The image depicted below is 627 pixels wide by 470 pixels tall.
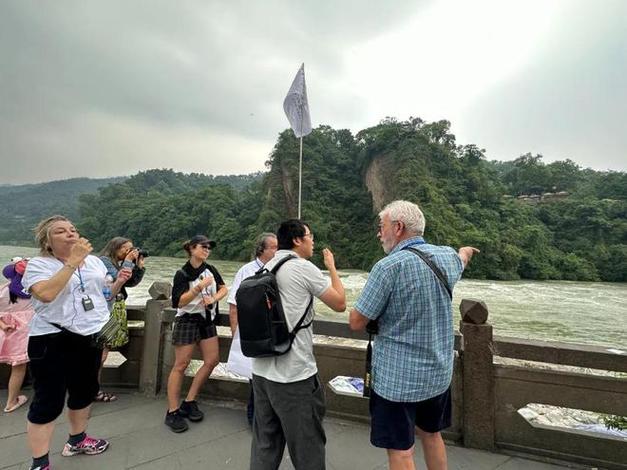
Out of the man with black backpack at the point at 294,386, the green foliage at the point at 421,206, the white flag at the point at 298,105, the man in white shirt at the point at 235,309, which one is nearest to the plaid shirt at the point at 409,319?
the man with black backpack at the point at 294,386

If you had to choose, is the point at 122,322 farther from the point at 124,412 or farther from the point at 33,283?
the point at 33,283

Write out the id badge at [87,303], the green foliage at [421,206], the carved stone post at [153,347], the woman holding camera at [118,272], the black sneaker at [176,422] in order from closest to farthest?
the id badge at [87,303]
the black sneaker at [176,422]
the woman holding camera at [118,272]
the carved stone post at [153,347]
the green foliage at [421,206]

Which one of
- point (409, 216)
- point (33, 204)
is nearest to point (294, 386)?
point (409, 216)

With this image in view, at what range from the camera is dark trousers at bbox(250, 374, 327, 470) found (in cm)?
164

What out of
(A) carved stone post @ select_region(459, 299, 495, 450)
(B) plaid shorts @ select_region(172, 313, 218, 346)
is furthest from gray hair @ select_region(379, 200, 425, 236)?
(B) plaid shorts @ select_region(172, 313, 218, 346)

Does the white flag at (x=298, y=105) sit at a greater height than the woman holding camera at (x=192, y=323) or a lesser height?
greater

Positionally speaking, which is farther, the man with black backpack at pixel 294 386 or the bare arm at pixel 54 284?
the bare arm at pixel 54 284

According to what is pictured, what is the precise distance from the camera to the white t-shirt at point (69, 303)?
2.00m

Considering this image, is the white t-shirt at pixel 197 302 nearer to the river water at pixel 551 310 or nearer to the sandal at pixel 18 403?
the sandal at pixel 18 403

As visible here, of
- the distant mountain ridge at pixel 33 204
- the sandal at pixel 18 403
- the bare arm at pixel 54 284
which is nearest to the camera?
the bare arm at pixel 54 284

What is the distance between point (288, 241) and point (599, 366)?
209 centimetres

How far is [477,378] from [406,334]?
1.24 metres

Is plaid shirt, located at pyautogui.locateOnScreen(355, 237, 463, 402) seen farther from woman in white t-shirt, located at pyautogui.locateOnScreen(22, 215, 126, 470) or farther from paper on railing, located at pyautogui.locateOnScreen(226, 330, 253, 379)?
woman in white t-shirt, located at pyautogui.locateOnScreen(22, 215, 126, 470)

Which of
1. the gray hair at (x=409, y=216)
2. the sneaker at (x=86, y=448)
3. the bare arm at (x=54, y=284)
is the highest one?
the gray hair at (x=409, y=216)
